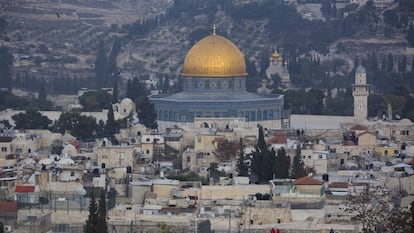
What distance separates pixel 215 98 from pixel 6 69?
2459 cm

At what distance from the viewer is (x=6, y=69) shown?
9875 cm

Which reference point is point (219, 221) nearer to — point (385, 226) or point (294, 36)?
point (385, 226)

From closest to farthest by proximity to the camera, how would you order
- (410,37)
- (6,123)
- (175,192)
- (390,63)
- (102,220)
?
(102,220) < (175,192) < (6,123) < (390,63) < (410,37)

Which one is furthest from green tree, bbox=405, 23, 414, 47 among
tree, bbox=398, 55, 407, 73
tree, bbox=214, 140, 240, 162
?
tree, bbox=214, 140, 240, 162

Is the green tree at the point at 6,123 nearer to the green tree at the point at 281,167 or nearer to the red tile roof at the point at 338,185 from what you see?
the green tree at the point at 281,167

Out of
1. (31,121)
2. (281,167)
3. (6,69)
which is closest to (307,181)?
(281,167)

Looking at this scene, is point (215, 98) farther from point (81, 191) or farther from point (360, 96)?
point (81, 191)

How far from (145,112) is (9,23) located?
153ft

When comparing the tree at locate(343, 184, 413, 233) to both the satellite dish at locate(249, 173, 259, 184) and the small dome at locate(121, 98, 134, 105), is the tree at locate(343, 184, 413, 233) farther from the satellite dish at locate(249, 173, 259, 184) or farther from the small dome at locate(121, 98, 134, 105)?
the small dome at locate(121, 98, 134, 105)

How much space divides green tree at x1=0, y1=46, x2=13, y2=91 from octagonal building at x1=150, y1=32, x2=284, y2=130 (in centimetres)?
1523

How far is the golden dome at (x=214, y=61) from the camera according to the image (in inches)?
2980

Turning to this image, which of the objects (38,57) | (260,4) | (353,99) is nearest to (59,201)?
(353,99)

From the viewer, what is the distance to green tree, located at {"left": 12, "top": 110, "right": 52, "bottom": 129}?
7144cm

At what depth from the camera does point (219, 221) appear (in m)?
49.4
